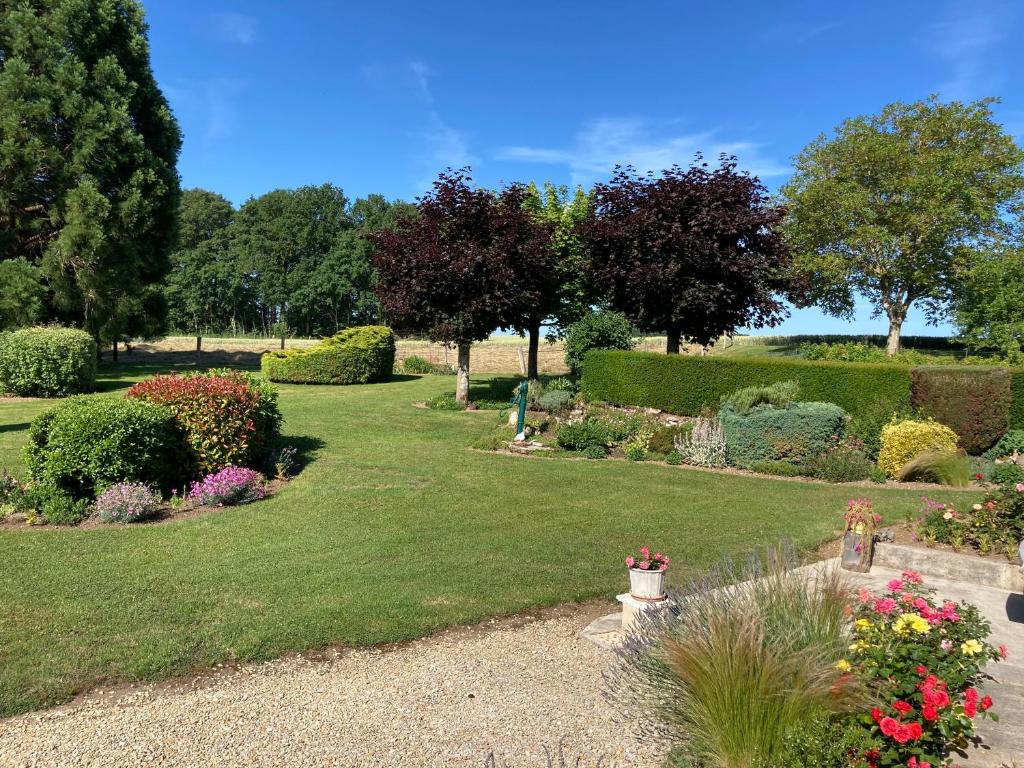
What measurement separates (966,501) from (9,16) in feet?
96.0

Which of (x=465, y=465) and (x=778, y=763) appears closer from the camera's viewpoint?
(x=778, y=763)

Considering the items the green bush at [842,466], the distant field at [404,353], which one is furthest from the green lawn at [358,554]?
the distant field at [404,353]

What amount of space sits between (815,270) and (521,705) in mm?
33435

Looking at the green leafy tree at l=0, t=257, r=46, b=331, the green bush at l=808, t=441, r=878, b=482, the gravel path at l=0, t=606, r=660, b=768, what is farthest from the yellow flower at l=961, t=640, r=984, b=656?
the green leafy tree at l=0, t=257, r=46, b=331

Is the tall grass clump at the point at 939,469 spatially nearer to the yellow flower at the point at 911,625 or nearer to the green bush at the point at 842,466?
the green bush at the point at 842,466

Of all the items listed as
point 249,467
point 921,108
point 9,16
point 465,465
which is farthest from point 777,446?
point 921,108

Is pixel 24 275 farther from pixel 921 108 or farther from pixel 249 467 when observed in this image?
pixel 921 108

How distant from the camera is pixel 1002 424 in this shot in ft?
39.1

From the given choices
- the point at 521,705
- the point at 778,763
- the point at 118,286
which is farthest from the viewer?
the point at 118,286

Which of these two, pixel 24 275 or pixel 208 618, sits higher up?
pixel 24 275

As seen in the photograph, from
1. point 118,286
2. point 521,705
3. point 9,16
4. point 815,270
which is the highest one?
point 9,16

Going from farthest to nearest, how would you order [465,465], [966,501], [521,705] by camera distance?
[465,465]
[966,501]
[521,705]

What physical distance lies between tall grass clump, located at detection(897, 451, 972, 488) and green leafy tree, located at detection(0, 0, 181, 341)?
78.3 ft

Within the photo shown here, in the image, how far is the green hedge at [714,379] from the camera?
12.6 m
